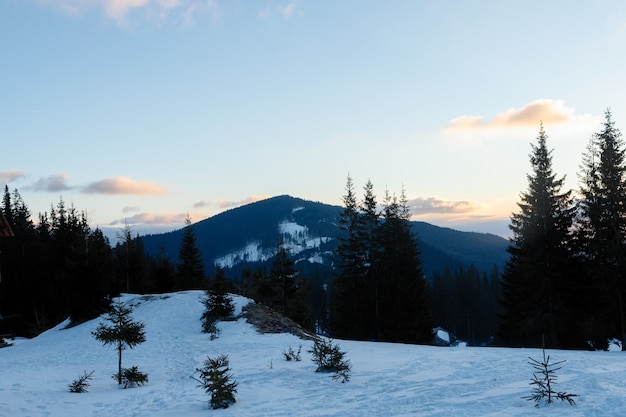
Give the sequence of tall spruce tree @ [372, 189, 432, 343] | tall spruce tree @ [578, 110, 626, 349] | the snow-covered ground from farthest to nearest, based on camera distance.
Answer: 1. tall spruce tree @ [372, 189, 432, 343]
2. tall spruce tree @ [578, 110, 626, 349]
3. the snow-covered ground

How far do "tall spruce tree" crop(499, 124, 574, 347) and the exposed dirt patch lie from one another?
14.4 metres

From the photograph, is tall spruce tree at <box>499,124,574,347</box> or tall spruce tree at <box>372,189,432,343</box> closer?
tall spruce tree at <box>499,124,574,347</box>

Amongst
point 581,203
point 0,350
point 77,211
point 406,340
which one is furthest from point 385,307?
point 77,211

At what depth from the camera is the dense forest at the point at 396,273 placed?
26.7m

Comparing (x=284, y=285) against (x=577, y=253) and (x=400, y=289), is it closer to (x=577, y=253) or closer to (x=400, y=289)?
(x=400, y=289)

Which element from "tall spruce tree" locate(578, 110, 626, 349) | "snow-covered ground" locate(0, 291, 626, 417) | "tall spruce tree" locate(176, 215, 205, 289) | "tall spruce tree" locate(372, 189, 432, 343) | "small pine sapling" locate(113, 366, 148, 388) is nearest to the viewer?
"snow-covered ground" locate(0, 291, 626, 417)

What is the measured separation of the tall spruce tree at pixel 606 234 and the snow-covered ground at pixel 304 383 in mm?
9131

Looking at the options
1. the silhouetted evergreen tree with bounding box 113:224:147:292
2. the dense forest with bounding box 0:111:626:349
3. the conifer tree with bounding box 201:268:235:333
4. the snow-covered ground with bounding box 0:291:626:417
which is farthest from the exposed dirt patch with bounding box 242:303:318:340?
the silhouetted evergreen tree with bounding box 113:224:147:292

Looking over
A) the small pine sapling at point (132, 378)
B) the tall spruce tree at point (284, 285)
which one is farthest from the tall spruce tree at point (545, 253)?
the small pine sapling at point (132, 378)

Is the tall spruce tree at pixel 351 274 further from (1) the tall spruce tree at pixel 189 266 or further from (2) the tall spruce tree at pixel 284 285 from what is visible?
(1) the tall spruce tree at pixel 189 266

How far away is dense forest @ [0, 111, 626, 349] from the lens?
26.7 m

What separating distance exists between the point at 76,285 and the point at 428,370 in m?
28.1

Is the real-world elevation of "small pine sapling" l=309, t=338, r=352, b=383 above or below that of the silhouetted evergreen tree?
below

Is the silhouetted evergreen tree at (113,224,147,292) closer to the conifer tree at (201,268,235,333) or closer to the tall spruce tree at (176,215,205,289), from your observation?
the tall spruce tree at (176,215,205,289)
